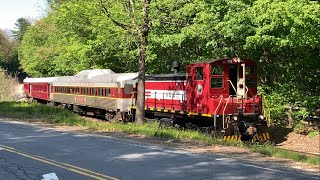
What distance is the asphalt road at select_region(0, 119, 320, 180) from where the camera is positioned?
29.0 ft

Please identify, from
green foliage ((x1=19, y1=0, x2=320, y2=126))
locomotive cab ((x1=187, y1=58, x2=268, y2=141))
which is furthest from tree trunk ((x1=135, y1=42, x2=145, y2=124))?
locomotive cab ((x1=187, y1=58, x2=268, y2=141))

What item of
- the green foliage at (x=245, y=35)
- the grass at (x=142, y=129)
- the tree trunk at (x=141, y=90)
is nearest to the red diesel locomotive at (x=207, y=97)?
the grass at (x=142, y=129)

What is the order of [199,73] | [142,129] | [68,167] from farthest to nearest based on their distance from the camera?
[199,73] → [142,129] → [68,167]

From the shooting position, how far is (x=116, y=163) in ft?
33.8

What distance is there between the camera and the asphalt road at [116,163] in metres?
8.85

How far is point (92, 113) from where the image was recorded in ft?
108

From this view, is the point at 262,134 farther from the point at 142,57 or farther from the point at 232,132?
the point at 142,57

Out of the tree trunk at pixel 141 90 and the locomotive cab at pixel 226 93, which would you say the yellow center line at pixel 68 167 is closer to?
the tree trunk at pixel 141 90

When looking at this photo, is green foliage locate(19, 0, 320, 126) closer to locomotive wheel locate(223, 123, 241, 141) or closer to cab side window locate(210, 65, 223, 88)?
cab side window locate(210, 65, 223, 88)

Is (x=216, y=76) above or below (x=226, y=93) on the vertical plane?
above

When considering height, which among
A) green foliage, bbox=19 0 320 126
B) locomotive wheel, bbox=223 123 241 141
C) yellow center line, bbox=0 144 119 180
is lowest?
yellow center line, bbox=0 144 119 180

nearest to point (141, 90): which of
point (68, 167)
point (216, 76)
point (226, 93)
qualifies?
point (216, 76)

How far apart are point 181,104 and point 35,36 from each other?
51373mm

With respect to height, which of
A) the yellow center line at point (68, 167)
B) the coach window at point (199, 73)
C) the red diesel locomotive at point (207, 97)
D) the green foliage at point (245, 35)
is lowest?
the yellow center line at point (68, 167)
